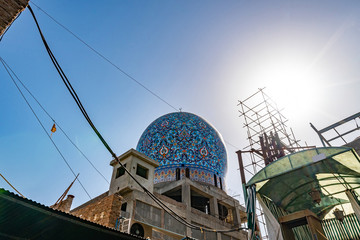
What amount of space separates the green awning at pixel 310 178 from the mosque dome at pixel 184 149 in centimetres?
1182

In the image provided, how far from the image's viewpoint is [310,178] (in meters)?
9.30

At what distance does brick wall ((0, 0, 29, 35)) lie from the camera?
4.82 m

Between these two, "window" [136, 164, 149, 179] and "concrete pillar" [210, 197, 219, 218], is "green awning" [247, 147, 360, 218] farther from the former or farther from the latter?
"concrete pillar" [210, 197, 219, 218]

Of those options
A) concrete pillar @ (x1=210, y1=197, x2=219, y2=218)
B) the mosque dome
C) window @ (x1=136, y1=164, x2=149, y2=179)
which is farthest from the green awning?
the mosque dome

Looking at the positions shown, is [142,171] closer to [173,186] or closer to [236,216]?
[173,186]

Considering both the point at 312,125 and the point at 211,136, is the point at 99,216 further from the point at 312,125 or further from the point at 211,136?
the point at 211,136

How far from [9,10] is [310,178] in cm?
1017

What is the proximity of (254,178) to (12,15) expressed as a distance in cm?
889

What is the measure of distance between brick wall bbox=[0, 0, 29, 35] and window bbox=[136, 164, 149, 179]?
12.6 meters

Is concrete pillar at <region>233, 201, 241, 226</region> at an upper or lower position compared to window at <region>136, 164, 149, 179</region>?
lower

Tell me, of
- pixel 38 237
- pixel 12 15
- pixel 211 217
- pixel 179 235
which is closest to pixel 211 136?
pixel 211 217

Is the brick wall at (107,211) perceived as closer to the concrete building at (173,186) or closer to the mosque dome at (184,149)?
the concrete building at (173,186)

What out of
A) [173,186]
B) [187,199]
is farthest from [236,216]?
[173,186]

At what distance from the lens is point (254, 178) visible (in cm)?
972
